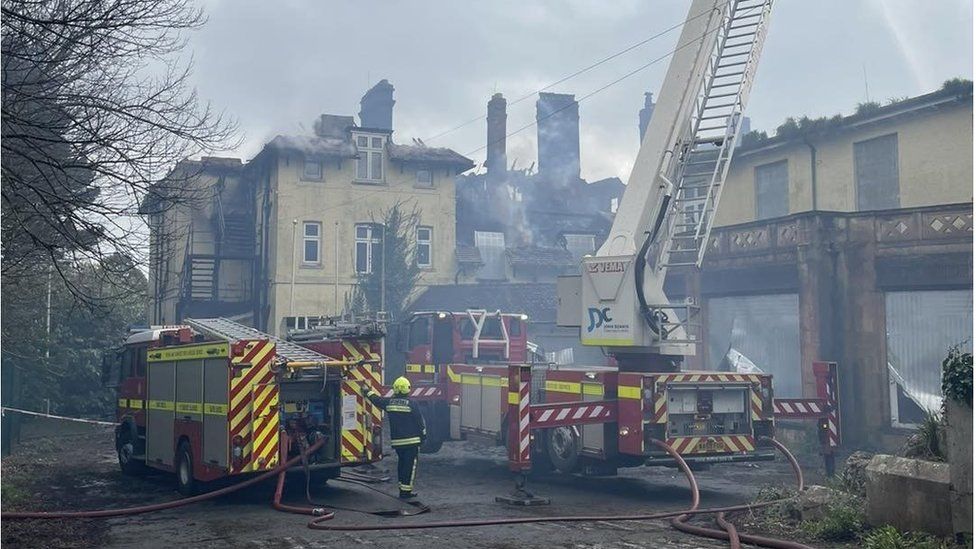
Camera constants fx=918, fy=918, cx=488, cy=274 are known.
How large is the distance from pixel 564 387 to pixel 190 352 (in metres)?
5.46

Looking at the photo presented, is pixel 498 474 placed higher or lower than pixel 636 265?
lower

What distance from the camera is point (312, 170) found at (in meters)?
34.9

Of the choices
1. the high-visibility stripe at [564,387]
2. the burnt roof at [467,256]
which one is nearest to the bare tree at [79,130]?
the high-visibility stripe at [564,387]

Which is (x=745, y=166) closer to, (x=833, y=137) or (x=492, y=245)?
(x=833, y=137)

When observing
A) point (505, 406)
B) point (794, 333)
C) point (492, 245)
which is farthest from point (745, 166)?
point (492, 245)

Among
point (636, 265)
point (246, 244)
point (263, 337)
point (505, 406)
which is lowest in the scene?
point (505, 406)

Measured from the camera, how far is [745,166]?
79.1ft

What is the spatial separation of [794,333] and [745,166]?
6.00 metres

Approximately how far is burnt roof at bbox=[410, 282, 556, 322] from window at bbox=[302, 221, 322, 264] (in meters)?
4.27

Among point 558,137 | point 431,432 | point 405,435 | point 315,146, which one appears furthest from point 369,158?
point 405,435

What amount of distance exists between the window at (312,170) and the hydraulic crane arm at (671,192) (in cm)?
2334

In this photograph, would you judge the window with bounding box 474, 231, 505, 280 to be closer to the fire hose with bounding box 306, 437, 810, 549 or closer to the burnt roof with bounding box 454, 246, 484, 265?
the burnt roof with bounding box 454, 246, 484, 265

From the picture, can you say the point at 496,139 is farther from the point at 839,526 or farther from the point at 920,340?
the point at 839,526

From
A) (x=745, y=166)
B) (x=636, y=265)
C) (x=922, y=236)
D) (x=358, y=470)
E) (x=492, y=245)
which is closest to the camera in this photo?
(x=636, y=265)
